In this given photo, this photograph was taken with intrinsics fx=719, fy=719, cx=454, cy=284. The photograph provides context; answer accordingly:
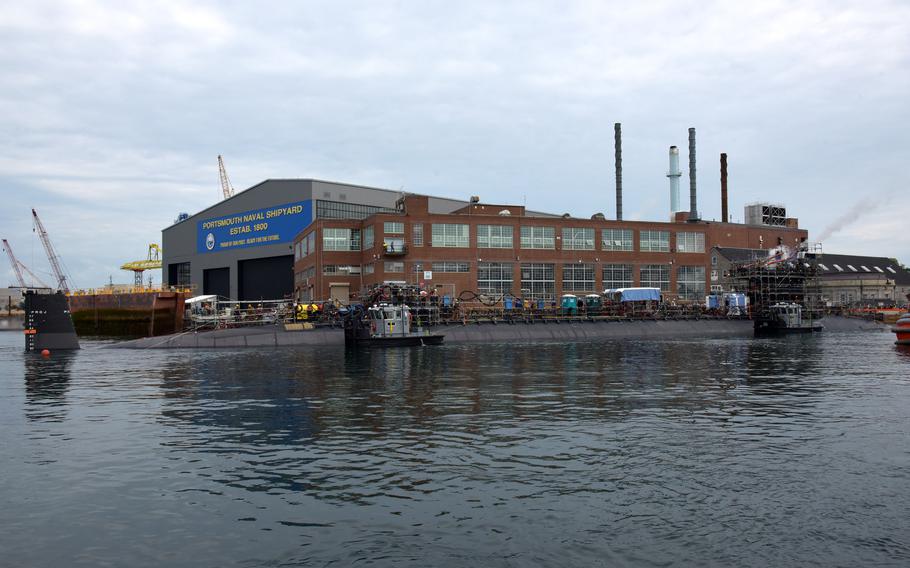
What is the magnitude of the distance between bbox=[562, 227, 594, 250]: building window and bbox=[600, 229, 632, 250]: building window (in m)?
2.34

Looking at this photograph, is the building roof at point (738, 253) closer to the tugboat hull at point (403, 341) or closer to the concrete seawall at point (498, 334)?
the concrete seawall at point (498, 334)

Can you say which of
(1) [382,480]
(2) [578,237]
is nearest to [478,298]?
(2) [578,237]

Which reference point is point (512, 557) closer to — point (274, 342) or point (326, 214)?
point (274, 342)

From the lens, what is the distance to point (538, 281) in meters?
121

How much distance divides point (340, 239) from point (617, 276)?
4854 cm

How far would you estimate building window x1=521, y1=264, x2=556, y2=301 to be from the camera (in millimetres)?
119562

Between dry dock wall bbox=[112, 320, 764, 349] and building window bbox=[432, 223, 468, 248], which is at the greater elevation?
building window bbox=[432, 223, 468, 248]

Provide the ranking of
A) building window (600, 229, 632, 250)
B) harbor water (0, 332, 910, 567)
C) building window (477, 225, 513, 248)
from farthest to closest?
1. building window (600, 229, 632, 250)
2. building window (477, 225, 513, 248)
3. harbor water (0, 332, 910, 567)

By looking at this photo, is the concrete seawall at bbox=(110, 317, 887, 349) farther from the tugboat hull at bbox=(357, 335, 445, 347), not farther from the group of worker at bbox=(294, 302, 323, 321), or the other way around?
the tugboat hull at bbox=(357, 335, 445, 347)

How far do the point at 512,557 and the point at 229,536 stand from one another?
5722 mm

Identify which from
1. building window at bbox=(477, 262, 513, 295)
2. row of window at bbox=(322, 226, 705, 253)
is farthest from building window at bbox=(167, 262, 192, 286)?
building window at bbox=(477, 262, 513, 295)

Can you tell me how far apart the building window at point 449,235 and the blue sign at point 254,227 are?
3430cm

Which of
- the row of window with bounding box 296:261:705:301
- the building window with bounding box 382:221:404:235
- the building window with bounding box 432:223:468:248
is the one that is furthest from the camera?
the row of window with bounding box 296:261:705:301

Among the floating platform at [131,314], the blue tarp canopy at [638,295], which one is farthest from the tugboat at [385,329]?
the floating platform at [131,314]
